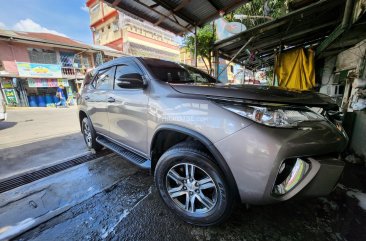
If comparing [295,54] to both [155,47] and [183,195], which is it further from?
[155,47]

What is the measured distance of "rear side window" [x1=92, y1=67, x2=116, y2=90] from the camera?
2.90 metres

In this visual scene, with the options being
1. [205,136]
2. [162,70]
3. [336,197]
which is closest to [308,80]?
[336,197]

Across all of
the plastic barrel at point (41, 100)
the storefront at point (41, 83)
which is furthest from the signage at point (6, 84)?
the plastic barrel at point (41, 100)

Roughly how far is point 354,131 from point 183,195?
10.5 ft

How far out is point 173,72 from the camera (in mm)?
2568

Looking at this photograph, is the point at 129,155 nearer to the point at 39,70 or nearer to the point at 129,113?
the point at 129,113

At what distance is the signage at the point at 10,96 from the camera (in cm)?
1438

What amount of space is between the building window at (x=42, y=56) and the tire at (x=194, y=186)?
65.4 feet

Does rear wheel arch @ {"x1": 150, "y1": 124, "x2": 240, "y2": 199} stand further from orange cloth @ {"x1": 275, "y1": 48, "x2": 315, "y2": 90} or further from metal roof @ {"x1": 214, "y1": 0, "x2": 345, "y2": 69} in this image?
orange cloth @ {"x1": 275, "y1": 48, "x2": 315, "y2": 90}

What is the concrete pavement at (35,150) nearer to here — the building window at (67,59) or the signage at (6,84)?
the signage at (6,84)

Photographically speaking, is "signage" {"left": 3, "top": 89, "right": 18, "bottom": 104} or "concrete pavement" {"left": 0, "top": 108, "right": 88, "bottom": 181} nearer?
"concrete pavement" {"left": 0, "top": 108, "right": 88, "bottom": 181}

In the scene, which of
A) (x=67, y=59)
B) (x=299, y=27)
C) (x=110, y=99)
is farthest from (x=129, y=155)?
(x=67, y=59)

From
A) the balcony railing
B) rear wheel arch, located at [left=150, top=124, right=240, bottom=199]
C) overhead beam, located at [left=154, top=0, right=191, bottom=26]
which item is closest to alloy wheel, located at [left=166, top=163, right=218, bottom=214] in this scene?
rear wheel arch, located at [left=150, top=124, right=240, bottom=199]

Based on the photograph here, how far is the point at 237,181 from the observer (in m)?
1.36
